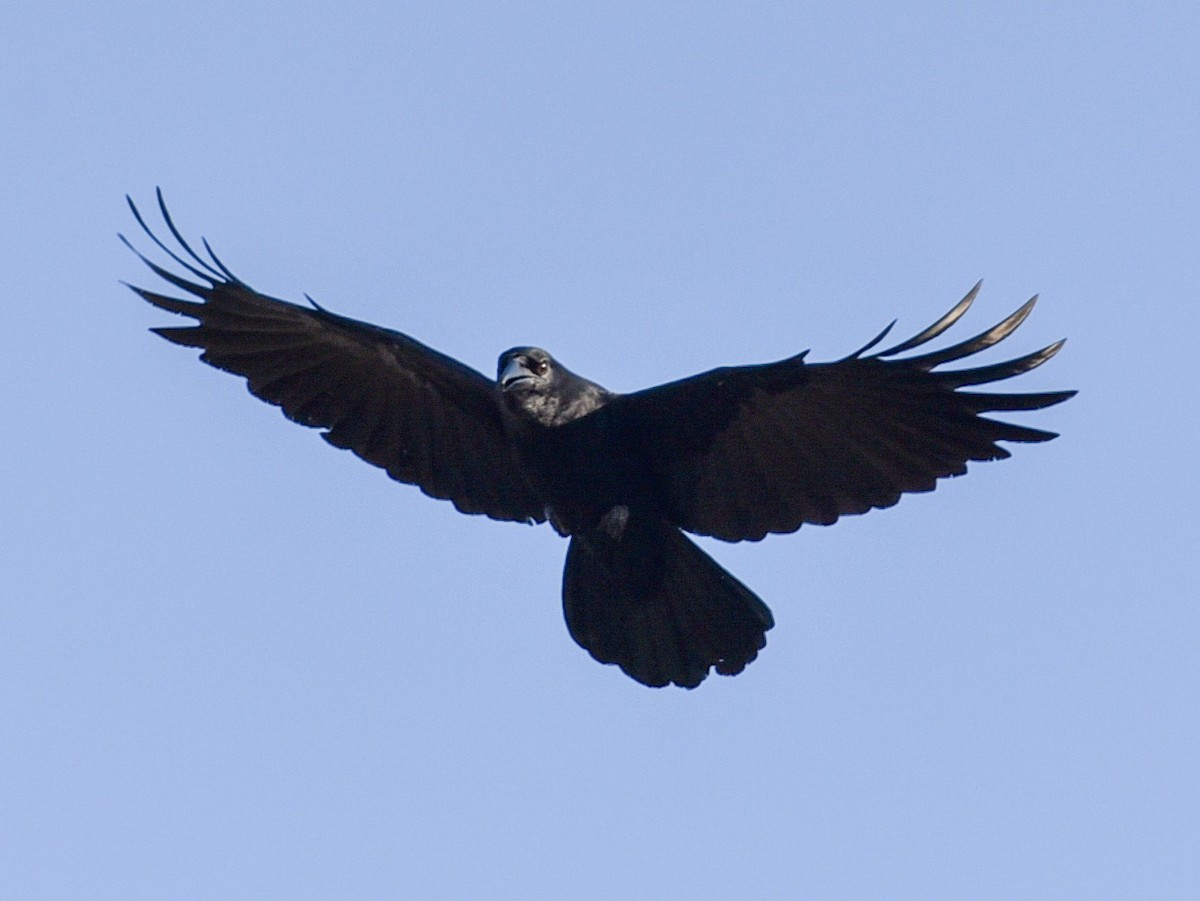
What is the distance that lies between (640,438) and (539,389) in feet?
1.90

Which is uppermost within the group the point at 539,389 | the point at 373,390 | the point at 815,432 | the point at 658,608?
the point at 373,390

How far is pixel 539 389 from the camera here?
10.9 metres

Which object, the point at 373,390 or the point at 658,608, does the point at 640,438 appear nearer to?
the point at 658,608

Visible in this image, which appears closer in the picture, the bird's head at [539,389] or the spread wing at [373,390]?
the bird's head at [539,389]

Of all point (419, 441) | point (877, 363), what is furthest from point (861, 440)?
point (419, 441)

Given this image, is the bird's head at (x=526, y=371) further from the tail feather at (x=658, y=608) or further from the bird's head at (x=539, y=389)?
the tail feather at (x=658, y=608)

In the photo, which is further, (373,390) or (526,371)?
(373,390)

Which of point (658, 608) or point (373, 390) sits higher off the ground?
point (373, 390)

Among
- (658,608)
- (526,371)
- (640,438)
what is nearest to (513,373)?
(526,371)

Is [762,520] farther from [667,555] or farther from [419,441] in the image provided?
[419,441]

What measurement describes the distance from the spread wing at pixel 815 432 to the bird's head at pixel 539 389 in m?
0.22

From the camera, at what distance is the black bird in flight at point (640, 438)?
10633 mm

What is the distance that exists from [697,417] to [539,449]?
78cm

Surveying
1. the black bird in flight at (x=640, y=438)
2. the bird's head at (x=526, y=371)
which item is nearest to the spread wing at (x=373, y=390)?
the black bird in flight at (x=640, y=438)
